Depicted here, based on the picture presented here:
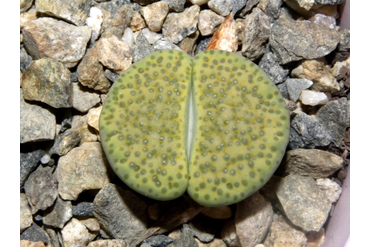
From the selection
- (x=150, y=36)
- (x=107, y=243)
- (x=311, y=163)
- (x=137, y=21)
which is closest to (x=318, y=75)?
(x=311, y=163)

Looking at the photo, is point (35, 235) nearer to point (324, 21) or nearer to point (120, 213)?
point (120, 213)

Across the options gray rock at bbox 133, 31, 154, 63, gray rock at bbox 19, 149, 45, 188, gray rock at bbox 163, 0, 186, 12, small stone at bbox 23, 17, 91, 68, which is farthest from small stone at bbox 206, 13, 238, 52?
gray rock at bbox 19, 149, 45, 188

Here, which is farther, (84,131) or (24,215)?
(84,131)

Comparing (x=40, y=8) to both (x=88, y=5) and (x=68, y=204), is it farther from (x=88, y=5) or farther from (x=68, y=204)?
(x=68, y=204)

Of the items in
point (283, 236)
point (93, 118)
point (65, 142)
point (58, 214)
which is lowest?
point (58, 214)

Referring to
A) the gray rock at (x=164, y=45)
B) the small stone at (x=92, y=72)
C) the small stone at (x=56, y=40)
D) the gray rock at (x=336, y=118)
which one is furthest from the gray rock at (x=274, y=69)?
the small stone at (x=56, y=40)

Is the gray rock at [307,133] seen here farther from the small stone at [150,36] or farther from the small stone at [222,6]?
the small stone at [150,36]
